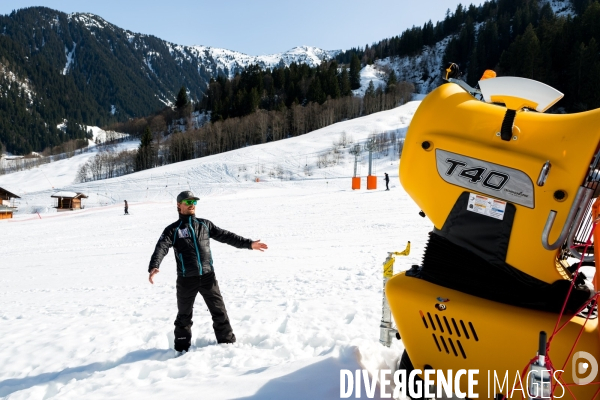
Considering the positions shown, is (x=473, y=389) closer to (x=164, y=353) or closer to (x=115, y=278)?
(x=164, y=353)

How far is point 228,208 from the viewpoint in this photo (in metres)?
24.7

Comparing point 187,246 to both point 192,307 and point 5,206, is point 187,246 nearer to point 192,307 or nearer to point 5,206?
point 192,307

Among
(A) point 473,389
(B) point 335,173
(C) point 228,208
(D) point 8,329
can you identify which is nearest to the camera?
(A) point 473,389

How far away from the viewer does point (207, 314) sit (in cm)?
589

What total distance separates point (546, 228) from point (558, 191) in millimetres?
194

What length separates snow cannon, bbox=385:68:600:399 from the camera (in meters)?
1.94

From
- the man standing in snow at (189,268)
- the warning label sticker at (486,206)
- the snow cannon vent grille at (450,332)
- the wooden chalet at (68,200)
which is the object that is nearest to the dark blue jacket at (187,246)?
the man standing in snow at (189,268)

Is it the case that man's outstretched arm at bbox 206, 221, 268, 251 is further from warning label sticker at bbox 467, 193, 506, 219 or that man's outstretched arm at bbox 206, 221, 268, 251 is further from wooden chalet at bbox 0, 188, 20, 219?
wooden chalet at bbox 0, 188, 20, 219

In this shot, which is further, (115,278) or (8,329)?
(115,278)

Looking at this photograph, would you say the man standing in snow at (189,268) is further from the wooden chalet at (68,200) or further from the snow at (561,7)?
the snow at (561,7)

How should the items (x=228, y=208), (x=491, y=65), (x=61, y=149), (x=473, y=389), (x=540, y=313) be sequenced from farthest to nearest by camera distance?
(x=61, y=149)
(x=491, y=65)
(x=228, y=208)
(x=473, y=389)
(x=540, y=313)

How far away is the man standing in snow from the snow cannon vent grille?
2.90 metres

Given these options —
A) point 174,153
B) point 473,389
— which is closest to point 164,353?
point 473,389

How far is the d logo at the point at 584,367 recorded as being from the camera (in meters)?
1.95
